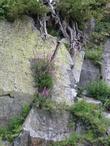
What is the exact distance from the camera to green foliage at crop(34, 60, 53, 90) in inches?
396

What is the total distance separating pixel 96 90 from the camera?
1074 centimetres

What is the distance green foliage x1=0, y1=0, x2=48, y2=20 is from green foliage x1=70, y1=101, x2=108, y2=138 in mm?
2578

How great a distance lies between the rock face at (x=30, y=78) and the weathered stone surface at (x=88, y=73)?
8.4 inches

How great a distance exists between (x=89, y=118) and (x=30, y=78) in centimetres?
160

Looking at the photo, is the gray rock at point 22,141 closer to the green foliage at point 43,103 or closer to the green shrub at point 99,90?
the green foliage at point 43,103

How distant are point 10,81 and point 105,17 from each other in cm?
408

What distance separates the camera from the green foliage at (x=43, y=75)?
396 inches

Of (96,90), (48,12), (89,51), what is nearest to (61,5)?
(48,12)

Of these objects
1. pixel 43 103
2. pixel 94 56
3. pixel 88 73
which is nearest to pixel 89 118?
pixel 43 103

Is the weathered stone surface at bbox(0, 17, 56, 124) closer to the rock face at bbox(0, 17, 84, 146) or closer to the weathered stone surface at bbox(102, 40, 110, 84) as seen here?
the rock face at bbox(0, 17, 84, 146)

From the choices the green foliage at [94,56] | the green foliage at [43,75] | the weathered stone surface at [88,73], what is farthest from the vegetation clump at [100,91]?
the green foliage at [43,75]

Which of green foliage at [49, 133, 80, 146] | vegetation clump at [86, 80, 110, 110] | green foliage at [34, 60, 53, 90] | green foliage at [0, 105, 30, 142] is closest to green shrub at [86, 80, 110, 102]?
vegetation clump at [86, 80, 110, 110]

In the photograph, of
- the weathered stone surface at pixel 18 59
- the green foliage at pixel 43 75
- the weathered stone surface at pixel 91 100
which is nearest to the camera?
the weathered stone surface at pixel 18 59

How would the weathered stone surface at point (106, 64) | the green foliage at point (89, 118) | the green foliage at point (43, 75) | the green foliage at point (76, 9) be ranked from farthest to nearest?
1. the green foliage at point (76, 9)
2. the weathered stone surface at point (106, 64)
3. the green foliage at point (43, 75)
4. the green foliage at point (89, 118)
